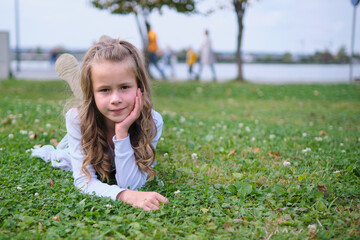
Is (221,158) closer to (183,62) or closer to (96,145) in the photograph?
(96,145)

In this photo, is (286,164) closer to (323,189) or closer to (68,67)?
(323,189)

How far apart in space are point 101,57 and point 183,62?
34.9 meters

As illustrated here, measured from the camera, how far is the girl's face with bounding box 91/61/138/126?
2.47 meters

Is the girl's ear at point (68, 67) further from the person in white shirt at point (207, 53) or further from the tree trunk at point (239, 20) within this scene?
the person in white shirt at point (207, 53)

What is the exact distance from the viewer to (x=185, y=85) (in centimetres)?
1231

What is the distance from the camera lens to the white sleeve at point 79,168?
256 centimetres

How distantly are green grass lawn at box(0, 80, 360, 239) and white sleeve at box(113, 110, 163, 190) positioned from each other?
0.14 meters

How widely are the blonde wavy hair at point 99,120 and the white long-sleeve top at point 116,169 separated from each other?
0.05 metres

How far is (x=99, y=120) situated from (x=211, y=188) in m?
1.10

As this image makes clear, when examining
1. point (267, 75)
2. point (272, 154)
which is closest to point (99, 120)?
point (272, 154)

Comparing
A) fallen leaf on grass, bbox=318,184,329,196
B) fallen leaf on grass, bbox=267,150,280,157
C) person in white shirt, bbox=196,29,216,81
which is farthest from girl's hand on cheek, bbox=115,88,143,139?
person in white shirt, bbox=196,29,216,81

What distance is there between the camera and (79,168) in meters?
2.68

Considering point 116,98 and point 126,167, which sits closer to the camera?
point 116,98

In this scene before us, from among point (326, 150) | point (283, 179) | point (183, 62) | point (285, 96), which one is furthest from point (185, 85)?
point (183, 62)
